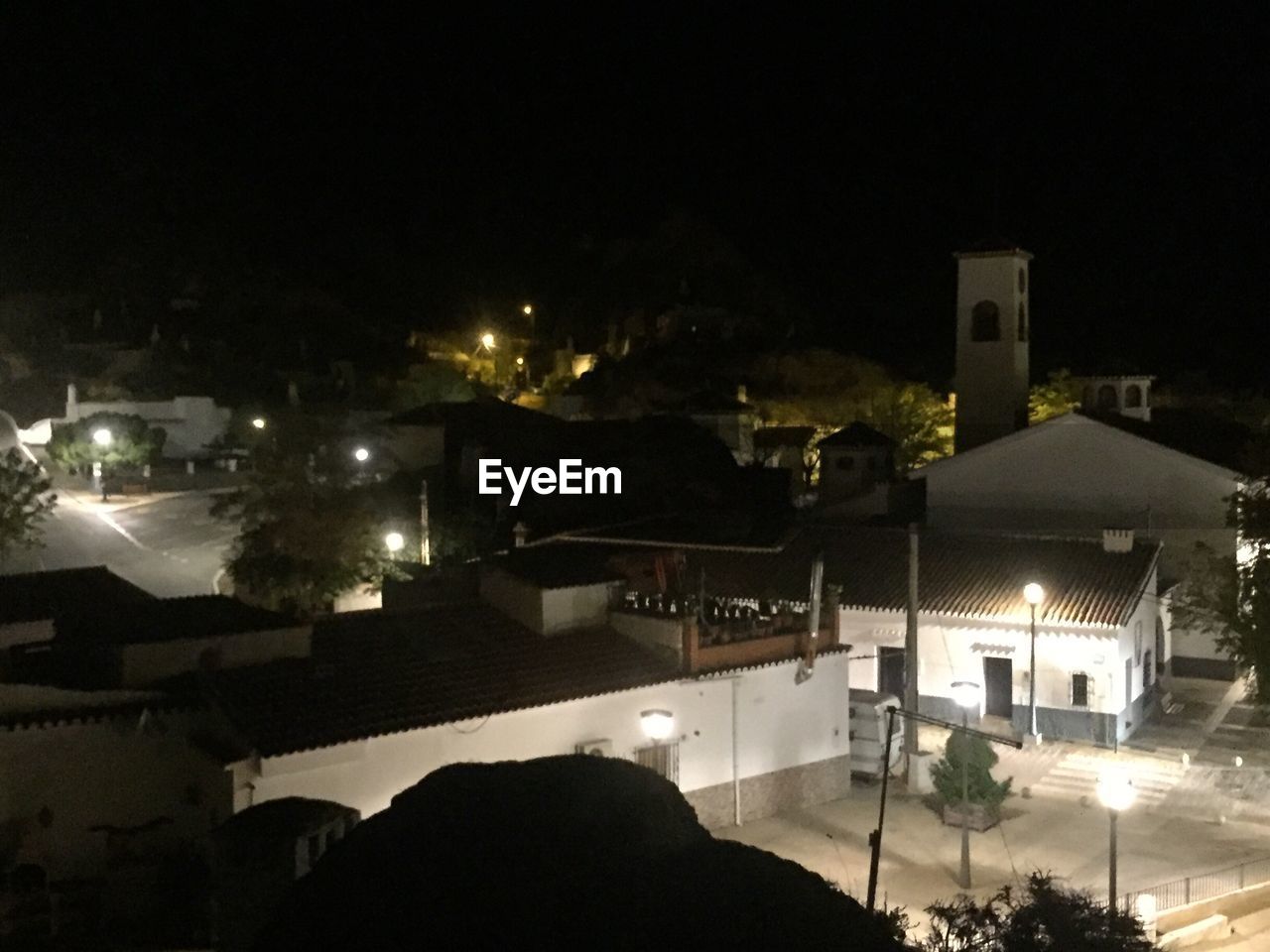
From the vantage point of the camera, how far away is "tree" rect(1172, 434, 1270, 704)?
1858 centimetres

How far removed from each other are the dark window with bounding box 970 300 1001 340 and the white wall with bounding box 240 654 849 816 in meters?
19.1

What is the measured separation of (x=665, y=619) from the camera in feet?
53.7

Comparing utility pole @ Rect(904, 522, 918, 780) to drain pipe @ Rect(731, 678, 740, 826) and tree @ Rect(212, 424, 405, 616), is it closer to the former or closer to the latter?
drain pipe @ Rect(731, 678, 740, 826)

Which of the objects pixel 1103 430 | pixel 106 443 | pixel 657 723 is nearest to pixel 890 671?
pixel 1103 430

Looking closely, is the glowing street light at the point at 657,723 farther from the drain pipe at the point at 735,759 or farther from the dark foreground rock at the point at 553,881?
the dark foreground rock at the point at 553,881

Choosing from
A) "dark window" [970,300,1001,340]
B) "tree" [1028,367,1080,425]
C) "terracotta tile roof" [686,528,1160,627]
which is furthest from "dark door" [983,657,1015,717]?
"tree" [1028,367,1080,425]

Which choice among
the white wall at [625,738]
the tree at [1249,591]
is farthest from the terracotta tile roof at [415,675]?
the tree at [1249,591]

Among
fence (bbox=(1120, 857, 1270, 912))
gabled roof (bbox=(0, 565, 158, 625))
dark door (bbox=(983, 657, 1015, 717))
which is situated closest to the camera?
fence (bbox=(1120, 857, 1270, 912))

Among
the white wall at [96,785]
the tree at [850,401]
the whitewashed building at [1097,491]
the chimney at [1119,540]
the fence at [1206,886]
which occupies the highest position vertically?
the tree at [850,401]

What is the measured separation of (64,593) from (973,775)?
1431 centimetres

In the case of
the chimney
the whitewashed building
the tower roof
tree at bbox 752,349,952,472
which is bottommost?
the chimney

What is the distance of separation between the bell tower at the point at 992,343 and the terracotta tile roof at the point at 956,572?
373 inches

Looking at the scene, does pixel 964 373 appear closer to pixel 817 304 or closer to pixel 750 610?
pixel 750 610

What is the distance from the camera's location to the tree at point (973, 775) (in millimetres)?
16062
